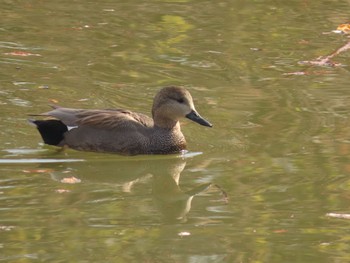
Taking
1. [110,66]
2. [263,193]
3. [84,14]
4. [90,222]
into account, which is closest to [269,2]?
[84,14]

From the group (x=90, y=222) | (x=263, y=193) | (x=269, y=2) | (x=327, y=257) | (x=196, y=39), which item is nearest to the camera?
(x=327, y=257)

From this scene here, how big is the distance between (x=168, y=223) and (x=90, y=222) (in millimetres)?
625

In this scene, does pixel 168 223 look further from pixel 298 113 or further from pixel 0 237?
pixel 298 113

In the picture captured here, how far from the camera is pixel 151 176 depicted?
11516mm

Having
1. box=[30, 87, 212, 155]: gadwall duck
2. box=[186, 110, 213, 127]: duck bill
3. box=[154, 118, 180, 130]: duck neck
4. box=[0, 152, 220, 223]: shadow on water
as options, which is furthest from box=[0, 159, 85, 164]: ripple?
box=[186, 110, 213, 127]: duck bill

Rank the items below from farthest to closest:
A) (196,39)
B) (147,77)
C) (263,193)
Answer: (196,39), (147,77), (263,193)

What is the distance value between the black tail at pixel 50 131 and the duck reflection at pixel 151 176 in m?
0.69

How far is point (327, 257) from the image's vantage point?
28.5 feet

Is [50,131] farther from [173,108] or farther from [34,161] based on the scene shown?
[173,108]

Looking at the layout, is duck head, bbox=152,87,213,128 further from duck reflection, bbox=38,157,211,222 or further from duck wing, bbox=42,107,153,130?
duck reflection, bbox=38,157,211,222

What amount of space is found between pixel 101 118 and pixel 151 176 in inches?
54.2

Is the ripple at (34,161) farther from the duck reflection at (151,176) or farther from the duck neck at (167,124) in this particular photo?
the duck neck at (167,124)

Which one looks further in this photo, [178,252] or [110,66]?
[110,66]

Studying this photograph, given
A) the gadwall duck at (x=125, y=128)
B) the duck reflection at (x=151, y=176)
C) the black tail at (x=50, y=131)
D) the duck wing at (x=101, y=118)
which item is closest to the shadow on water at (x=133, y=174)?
the duck reflection at (x=151, y=176)
